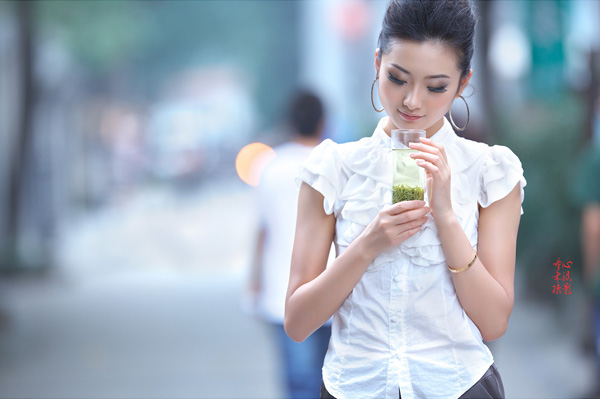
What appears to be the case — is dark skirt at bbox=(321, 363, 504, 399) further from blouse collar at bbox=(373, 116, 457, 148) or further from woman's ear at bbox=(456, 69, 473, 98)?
woman's ear at bbox=(456, 69, 473, 98)

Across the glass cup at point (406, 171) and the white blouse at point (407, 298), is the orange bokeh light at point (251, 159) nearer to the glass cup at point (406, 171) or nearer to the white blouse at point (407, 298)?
the white blouse at point (407, 298)

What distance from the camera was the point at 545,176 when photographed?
7.36m

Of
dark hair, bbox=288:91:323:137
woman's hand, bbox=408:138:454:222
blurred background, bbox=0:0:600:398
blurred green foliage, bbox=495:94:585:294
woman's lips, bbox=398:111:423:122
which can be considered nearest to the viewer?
woman's hand, bbox=408:138:454:222

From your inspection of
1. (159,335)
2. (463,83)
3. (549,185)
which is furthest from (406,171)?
(159,335)

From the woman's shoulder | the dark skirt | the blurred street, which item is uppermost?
the woman's shoulder

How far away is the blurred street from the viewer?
18.7 feet

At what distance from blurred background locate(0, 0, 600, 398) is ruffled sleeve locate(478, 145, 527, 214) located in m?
0.20

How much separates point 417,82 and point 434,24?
0.42 feet

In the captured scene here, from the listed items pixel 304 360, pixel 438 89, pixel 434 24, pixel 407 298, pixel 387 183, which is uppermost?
pixel 434 24

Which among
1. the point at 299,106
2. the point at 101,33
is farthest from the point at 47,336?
the point at 101,33

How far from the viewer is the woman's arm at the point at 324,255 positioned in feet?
5.48

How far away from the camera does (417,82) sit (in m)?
1.71

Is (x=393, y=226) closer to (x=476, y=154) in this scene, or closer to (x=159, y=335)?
(x=476, y=154)

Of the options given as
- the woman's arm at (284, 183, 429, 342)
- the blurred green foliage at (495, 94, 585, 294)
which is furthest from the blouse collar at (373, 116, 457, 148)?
the blurred green foliage at (495, 94, 585, 294)
